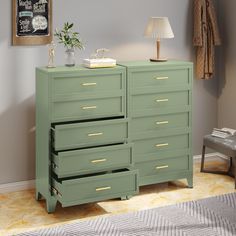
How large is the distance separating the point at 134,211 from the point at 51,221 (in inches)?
23.8

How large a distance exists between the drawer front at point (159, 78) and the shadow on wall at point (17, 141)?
0.88 meters

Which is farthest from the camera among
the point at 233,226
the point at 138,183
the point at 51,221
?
the point at 138,183

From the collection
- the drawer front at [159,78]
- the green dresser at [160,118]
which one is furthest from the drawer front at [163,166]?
the drawer front at [159,78]

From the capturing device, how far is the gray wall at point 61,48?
4.55 meters

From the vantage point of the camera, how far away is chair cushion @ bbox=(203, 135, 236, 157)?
15.9ft

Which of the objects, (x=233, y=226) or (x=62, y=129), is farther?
(x=62, y=129)

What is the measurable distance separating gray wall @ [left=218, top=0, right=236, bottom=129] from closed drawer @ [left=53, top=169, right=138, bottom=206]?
5.02 ft

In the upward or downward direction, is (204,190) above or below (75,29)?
below

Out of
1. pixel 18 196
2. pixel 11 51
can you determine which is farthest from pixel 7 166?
pixel 11 51

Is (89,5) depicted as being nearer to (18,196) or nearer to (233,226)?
(18,196)

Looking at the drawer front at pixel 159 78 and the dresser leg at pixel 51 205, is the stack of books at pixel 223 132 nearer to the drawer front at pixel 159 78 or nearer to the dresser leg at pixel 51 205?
the drawer front at pixel 159 78

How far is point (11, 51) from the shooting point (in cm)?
451

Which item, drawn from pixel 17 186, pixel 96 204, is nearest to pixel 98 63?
pixel 96 204

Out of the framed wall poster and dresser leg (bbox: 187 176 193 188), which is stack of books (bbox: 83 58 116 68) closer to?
the framed wall poster
